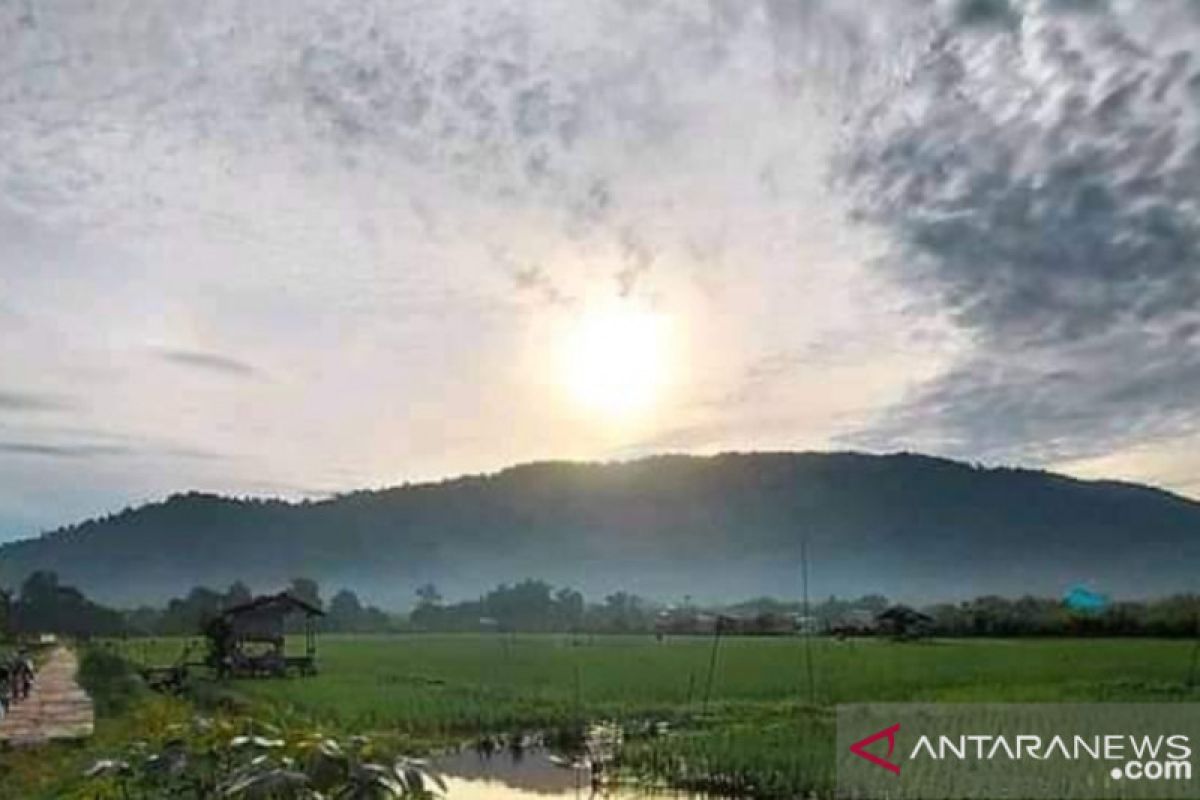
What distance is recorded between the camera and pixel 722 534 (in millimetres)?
110688

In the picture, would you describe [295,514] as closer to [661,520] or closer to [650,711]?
[661,520]

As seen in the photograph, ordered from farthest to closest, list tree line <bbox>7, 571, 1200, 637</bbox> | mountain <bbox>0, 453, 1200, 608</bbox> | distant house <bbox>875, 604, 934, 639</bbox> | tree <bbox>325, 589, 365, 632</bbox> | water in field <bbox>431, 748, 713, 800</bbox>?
1. mountain <bbox>0, 453, 1200, 608</bbox>
2. tree <bbox>325, 589, 365, 632</bbox>
3. distant house <bbox>875, 604, 934, 639</bbox>
4. tree line <bbox>7, 571, 1200, 637</bbox>
5. water in field <bbox>431, 748, 713, 800</bbox>

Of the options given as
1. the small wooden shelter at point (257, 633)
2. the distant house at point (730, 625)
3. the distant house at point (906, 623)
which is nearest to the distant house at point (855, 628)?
the distant house at point (906, 623)

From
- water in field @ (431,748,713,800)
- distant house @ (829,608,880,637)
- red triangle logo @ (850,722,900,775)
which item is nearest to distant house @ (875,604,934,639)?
distant house @ (829,608,880,637)

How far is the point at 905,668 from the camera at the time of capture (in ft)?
77.8

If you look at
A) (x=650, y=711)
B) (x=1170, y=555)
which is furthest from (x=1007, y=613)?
(x=1170, y=555)

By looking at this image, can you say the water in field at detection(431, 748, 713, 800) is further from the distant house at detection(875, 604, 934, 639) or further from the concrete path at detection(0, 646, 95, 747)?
the distant house at detection(875, 604, 934, 639)

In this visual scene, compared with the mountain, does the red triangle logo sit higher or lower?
lower

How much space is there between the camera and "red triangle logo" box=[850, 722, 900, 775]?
8.96 metres

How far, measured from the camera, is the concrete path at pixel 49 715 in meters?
14.9

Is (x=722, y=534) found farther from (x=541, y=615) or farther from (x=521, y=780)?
(x=521, y=780)

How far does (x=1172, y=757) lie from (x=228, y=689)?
18.5 metres

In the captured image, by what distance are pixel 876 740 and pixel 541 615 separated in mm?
66798

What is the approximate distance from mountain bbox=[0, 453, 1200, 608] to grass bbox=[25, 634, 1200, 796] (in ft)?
227
